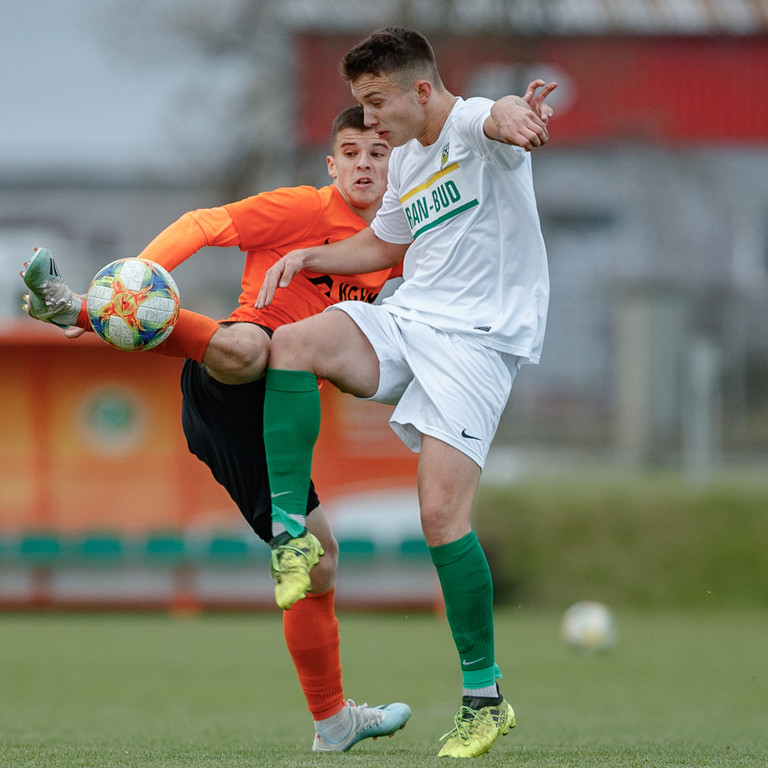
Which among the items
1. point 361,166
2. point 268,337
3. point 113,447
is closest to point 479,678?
point 268,337

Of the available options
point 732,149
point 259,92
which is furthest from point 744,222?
point 259,92

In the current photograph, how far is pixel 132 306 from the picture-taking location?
446 cm

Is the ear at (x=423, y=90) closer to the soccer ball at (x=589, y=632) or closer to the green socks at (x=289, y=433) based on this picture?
the green socks at (x=289, y=433)

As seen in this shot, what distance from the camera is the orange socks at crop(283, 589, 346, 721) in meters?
5.26

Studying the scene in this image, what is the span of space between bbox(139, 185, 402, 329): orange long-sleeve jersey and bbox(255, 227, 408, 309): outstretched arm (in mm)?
127

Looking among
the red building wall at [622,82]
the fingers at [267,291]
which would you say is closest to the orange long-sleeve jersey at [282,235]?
the fingers at [267,291]

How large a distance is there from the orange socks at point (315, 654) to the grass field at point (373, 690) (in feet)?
0.68

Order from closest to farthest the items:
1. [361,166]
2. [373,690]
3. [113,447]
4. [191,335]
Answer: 1. [191,335]
2. [361,166]
3. [373,690]
4. [113,447]

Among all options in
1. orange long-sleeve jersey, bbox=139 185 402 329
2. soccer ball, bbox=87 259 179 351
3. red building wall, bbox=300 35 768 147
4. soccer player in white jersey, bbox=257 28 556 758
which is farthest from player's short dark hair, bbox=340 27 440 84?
red building wall, bbox=300 35 768 147

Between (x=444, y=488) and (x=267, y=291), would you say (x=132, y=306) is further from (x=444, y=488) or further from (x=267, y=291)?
(x=444, y=488)

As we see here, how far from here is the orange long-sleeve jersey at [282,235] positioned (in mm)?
4941

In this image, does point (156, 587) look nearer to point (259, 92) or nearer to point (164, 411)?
point (164, 411)

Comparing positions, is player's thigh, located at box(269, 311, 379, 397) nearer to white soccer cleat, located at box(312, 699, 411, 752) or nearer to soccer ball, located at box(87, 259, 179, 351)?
soccer ball, located at box(87, 259, 179, 351)

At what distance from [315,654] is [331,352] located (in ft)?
4.36
